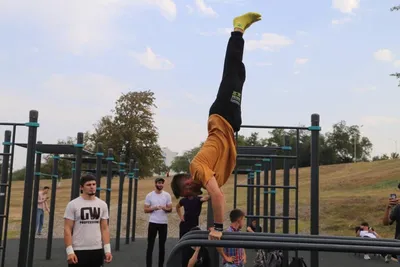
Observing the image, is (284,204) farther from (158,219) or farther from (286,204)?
(158,219)

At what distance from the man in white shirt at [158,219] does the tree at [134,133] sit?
2376 centimetres

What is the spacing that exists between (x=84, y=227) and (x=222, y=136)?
1660mm

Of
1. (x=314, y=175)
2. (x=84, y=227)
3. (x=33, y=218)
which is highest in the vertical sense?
(x=314, y=175)

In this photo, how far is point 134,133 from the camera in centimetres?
3102

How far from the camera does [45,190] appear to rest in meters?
12.0

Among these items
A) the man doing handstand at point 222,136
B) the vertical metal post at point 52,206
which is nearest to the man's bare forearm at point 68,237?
the man doing handstand at point 222,136

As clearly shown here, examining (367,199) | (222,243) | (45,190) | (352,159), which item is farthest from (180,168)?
(222,243)

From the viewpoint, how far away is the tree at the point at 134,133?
101 feet

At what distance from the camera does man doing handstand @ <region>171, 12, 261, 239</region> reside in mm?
2920

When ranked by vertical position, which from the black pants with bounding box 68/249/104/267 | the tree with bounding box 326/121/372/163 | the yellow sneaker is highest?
the tree with bounding box 326/121/372/163

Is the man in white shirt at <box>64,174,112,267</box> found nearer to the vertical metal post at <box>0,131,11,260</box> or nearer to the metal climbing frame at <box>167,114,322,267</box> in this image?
the metal climbing frame at <box>167,114,322,267</box>

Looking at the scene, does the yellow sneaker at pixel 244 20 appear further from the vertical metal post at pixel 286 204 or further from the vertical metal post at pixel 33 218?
the vertical metal post at pixel 33 218

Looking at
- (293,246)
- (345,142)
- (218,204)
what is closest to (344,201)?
(218,204)

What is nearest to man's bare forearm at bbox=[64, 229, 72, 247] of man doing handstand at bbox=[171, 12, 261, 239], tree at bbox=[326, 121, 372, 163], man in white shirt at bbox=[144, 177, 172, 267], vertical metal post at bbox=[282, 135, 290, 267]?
man doing handstand at bbox=[171, 12, 261, 239]
